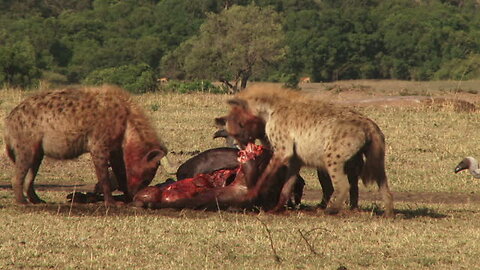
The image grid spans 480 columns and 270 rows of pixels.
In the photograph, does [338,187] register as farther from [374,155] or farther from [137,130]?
[137,130]

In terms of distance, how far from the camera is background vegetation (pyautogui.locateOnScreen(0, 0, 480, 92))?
118 feet

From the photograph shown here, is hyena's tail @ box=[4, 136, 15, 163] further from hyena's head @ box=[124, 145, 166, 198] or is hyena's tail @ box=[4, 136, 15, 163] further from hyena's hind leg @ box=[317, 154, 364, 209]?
hyena's hind leg @ box=[317, 154, 364, 209]

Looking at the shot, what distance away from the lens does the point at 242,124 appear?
8.74 m

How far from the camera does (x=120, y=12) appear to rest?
51.6 meters

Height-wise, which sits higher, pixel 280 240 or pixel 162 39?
pixel 280 240

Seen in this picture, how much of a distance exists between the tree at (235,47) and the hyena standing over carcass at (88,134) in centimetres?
2484

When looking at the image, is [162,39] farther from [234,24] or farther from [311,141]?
A: [311,141]

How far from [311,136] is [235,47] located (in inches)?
1050

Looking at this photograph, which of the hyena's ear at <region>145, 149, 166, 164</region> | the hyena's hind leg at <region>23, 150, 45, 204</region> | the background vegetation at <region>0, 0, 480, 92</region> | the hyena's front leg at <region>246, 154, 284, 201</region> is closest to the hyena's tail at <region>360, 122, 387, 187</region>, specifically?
the hyena's front leg at <region>246, 154, 284, 201</region>

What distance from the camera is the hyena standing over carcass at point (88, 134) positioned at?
8523mm

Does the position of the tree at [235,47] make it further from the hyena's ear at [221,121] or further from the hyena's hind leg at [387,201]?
the hyena's hind leg at [387,201]

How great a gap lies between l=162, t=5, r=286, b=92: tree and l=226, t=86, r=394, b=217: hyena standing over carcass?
24759mm

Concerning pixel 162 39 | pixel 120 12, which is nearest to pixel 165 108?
pixel 162 39

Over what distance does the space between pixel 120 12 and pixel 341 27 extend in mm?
11501
